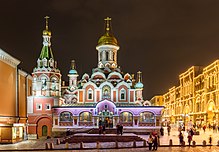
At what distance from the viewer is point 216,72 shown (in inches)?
2314

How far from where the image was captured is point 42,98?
170 ft

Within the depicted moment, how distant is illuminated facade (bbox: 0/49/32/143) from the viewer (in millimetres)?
39316

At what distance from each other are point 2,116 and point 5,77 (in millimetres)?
4769

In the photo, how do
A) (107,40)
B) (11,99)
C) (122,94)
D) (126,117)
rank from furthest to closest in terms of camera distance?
(107,40), (122,94), (126,117), (11,99)

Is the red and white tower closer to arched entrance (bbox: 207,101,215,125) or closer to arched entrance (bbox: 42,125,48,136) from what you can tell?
arched entrance (bbox: 42,125,48,136)

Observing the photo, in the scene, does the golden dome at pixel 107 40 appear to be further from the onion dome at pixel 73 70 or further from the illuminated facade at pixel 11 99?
the illuminated facade at pixel 11 99

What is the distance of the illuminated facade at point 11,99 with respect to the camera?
129 feet

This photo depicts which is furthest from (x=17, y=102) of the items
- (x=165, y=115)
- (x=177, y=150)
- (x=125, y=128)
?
(x=165, y=115)

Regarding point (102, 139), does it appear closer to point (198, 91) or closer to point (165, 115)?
point (198, 91)

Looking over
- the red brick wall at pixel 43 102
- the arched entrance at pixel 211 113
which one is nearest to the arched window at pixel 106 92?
the red brick wall at pixel 43 102

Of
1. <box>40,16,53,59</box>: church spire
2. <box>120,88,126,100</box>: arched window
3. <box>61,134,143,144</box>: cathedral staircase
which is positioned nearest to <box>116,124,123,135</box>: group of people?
<box>61,134,143,144</box>: cathedral staircase

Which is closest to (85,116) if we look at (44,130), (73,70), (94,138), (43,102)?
(44,130)

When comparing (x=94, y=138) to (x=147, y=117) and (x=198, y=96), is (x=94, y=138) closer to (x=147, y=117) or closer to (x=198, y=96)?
(x=147, y=117)

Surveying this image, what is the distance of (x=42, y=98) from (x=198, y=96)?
1298 inches
